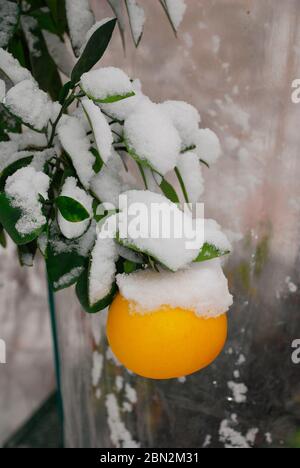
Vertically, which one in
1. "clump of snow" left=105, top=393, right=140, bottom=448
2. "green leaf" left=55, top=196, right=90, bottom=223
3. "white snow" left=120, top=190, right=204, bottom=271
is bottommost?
"clump of snow" left=105, top=393, right=140, bottom=448

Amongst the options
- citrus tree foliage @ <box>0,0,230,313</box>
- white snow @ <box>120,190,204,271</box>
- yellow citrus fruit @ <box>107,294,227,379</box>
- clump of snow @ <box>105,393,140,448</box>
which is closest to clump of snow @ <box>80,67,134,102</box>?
citrus tree foliage @ <box>0,0,230,313</box>

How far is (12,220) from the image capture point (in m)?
0.50

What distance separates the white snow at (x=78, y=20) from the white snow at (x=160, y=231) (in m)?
0.23

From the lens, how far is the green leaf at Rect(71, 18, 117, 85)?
0.54 m

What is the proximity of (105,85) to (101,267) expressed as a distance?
0.17 metres

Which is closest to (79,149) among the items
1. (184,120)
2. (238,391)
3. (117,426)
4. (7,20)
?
(184,120)

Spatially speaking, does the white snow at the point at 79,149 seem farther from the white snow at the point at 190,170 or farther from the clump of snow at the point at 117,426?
the clump of snow at the point at 117,426

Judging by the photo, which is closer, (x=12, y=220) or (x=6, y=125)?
(x=12, y=220)

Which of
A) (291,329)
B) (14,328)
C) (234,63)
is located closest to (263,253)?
(291,329)

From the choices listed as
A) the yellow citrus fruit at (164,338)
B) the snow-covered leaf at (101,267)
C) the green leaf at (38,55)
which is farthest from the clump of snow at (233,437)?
the green leaf at (38,55)

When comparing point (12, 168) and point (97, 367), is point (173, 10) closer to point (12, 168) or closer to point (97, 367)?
point (12, 168)

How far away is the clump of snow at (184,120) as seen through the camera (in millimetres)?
576

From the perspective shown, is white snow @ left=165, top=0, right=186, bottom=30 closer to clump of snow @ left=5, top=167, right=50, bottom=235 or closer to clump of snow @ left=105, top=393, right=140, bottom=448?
clump of snow @ left=5, top=167, right=50, bottom=235
